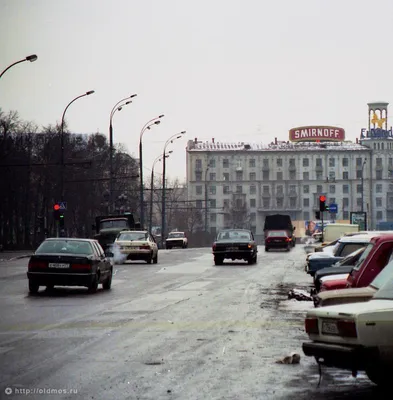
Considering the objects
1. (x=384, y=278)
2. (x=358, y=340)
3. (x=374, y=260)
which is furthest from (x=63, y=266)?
(x=358, y=340)

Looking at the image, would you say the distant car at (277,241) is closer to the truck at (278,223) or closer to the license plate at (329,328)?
the truck at (278,223)

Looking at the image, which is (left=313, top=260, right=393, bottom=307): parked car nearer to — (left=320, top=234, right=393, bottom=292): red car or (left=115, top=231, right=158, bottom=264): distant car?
(left=320, top=234, right=393, bottom=292): red car

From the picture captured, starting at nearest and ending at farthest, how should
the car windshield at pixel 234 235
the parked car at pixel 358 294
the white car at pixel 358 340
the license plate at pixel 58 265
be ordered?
the white car at pixel 358 340 < the parked car at pixel 358 294 < the license plate at pixel 58 265 < the car windshield at pixel 234 235

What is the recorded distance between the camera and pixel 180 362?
41.2ft

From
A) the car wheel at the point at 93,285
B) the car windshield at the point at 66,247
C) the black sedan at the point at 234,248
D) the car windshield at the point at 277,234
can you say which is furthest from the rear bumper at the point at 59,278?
the car windshield at the point at 277,234

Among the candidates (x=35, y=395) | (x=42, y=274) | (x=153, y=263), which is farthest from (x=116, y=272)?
(x=35, y=395)

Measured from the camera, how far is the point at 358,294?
12.1m

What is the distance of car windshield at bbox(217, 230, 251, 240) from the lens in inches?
2025

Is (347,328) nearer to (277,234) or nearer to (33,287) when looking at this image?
(33,287)

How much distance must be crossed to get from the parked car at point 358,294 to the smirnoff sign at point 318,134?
166 meters

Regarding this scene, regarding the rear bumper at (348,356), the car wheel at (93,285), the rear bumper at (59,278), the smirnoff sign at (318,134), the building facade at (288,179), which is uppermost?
the smirnoff sign at (318,134)

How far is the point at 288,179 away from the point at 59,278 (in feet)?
529

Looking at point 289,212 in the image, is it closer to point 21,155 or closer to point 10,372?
point 21,155

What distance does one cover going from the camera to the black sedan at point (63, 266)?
87.0 ft
